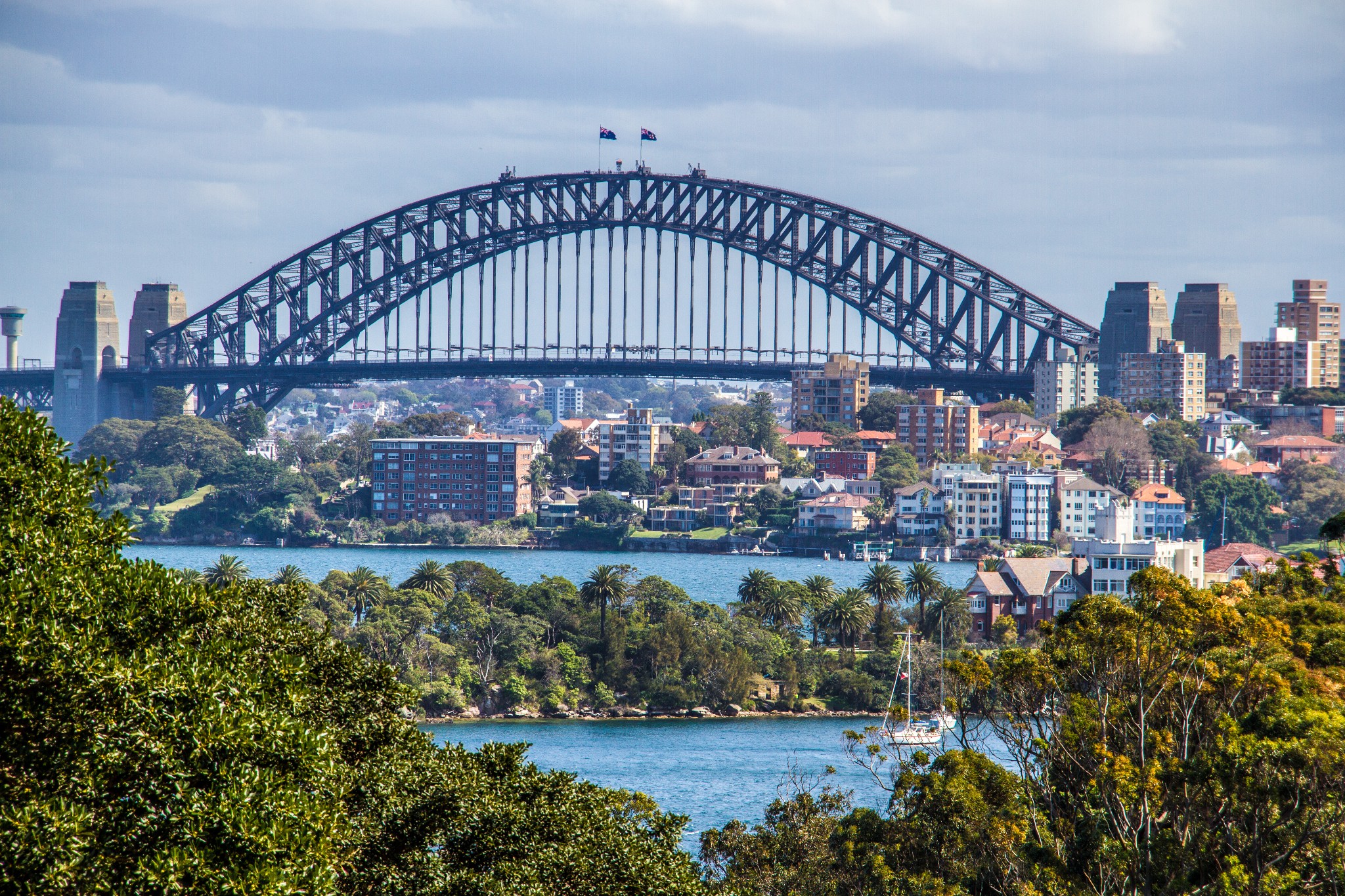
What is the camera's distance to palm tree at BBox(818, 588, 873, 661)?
141ft

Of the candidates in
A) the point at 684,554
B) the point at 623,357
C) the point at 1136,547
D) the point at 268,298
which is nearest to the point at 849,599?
the point at 1136,547

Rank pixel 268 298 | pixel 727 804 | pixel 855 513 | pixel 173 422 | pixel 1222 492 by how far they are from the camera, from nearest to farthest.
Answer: pixel 727 804 → pixel 1222 492 → pixel 855 513 → pixel 173 422 → pixel 268 298

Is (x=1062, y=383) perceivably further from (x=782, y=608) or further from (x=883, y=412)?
(x=782, y=608)

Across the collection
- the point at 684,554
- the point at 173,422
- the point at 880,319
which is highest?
the point at 880,319

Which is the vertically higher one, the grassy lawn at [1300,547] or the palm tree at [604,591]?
the palm tree at [604,591]

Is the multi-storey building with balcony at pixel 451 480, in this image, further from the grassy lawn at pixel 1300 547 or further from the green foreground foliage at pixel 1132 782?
the green foreground foliage at pixel 1132 782

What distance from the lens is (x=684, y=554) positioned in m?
78.4

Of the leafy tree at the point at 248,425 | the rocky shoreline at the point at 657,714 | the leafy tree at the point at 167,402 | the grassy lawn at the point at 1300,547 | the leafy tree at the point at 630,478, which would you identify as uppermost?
the leafy tree at the point at 167,402

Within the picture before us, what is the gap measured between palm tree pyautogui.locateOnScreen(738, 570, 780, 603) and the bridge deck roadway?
43908 millimetres

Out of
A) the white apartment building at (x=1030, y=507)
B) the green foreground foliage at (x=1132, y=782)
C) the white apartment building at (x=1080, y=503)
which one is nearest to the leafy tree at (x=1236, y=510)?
the white apartment building at (x=1080, y=503)

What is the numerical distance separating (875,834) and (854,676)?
72.1ft

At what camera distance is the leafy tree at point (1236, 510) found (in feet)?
241

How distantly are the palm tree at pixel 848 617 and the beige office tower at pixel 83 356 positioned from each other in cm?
7009

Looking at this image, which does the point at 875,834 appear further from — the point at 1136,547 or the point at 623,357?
the point at 623,357
